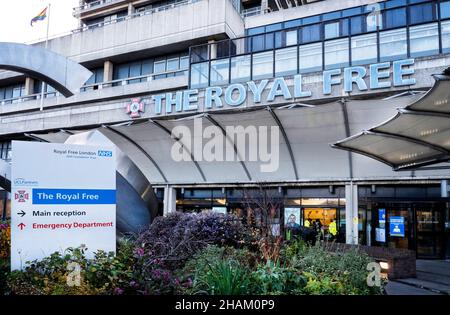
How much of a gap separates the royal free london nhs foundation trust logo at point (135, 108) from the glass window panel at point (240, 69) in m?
4.52

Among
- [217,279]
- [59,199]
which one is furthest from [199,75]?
[217,279]

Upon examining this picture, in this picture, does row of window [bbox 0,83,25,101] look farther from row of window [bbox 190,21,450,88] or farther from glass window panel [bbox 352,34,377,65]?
glass window panel [bbox 352,34,377,65]

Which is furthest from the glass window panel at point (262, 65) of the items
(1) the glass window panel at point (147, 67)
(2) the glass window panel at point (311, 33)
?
(1) the glass window panel at point (147, 67)

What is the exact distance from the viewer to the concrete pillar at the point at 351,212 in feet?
59.6

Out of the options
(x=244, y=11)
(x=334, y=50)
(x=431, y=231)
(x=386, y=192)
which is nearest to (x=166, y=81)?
(x=244, y=11)

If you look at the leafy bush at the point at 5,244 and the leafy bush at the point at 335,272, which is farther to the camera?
the leafy bush at the point at 5,244

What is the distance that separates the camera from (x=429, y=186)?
56.9 ft

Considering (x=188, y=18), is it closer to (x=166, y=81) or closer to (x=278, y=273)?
(x=166, y=81)

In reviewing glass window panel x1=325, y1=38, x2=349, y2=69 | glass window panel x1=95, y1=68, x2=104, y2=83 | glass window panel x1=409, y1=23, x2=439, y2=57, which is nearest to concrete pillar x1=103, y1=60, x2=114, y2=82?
glass window panel x1=95, y1=68, x2=104, y2=83

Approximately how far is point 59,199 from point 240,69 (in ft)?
46.0

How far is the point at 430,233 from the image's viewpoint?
16.8 metres

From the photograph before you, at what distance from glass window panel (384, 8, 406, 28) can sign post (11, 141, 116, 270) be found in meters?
14.9

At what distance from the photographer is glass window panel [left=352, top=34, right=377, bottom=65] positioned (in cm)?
1644
